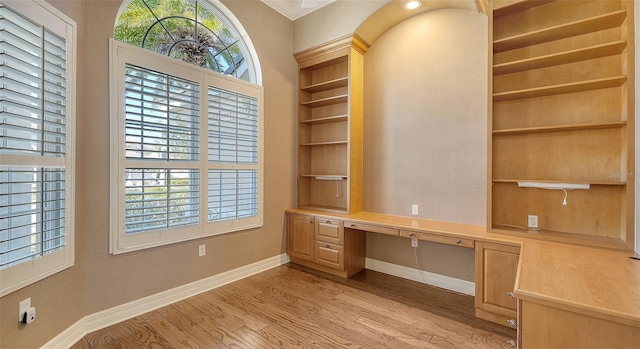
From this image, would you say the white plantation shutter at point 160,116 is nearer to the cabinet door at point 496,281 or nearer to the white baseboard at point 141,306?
the white baseboard at point 141,306

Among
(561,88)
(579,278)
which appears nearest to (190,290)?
(579,278)

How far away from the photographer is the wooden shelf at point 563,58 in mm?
1969

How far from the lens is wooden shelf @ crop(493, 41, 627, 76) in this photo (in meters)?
1.97

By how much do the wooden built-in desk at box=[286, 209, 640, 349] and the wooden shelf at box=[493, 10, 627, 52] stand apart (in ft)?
5.58

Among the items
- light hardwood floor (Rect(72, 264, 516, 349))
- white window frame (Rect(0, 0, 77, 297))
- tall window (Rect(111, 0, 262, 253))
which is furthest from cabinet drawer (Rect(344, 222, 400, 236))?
white window frame (Rect(0, 0, 77, 297))

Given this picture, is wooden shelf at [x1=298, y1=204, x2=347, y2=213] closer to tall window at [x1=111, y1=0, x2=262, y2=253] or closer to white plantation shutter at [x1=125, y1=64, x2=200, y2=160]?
tall window at [x1=111, y1=0, x2=262, y2=253]

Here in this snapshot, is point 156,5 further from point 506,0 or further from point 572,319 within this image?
point 572,319

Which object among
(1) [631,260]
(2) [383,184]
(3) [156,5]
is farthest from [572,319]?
(3) [156,5]

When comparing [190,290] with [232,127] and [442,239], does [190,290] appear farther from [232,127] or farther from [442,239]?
[442,239]

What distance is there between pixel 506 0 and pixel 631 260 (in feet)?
7.14

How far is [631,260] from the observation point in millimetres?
1688

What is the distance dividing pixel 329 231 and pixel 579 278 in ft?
7.27

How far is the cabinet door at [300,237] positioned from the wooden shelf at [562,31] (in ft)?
8.83

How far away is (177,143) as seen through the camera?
8.41 ft
